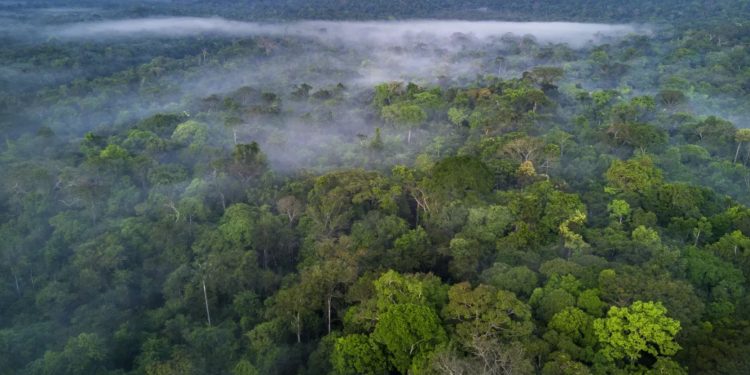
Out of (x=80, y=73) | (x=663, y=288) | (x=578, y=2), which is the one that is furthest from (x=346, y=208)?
(x=578, y=2)

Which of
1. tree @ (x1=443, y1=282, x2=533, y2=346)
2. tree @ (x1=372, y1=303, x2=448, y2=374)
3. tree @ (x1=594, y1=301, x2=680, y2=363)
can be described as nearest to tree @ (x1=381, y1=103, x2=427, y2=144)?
tree @ (x1=443, y1=282, x2=533, y2=346)

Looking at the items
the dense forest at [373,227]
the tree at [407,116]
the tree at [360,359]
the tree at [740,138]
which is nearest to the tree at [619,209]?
the dense forest at [373,227]

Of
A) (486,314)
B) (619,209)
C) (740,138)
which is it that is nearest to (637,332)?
(486,314)

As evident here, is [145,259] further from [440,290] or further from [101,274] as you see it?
[440,290]

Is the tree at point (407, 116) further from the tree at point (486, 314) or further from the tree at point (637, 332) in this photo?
the tree at point (637, 332)

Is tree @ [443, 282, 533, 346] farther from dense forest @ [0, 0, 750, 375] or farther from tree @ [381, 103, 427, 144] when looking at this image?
tree @ [381, 103, 427, 144]
